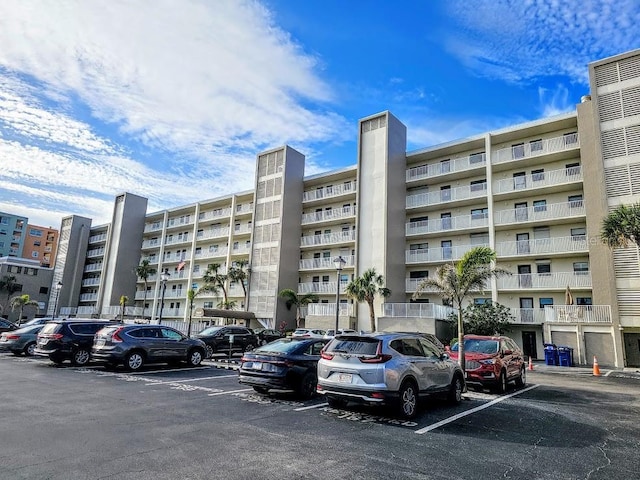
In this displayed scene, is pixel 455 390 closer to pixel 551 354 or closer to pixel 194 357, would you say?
pixel 194 357

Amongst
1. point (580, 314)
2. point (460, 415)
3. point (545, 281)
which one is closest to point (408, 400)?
point (460, 415)

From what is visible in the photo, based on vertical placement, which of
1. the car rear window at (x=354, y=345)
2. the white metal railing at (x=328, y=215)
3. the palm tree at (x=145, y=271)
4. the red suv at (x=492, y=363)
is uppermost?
the white metal railing at (x=328, y=215)

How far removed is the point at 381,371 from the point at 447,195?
2783cm

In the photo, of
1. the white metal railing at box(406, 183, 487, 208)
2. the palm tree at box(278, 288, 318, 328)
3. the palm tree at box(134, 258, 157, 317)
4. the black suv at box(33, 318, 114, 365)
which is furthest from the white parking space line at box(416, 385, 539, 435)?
the palm tree at box(134, 258, 157, 317)

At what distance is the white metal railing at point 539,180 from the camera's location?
2811 cm

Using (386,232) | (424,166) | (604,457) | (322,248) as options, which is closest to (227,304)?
(322,248)

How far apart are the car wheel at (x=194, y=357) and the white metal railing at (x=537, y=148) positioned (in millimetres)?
25654

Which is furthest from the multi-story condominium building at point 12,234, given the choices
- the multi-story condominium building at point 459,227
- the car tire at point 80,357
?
the car tire at point 80,357

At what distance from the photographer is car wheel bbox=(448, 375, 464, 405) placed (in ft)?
31.6

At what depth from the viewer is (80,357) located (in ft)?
50.7

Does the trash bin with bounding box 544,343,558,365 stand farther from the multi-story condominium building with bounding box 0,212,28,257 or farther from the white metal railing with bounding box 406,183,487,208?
the multi-story condominium building with bounding box 0,212,28,257

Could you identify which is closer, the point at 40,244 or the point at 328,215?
the point at 328,215

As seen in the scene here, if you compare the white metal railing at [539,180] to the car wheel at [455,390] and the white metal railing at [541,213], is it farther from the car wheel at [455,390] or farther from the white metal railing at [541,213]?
the car wheel at [455,390]

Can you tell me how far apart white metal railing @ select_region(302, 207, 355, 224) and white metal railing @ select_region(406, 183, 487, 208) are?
18.4ft
